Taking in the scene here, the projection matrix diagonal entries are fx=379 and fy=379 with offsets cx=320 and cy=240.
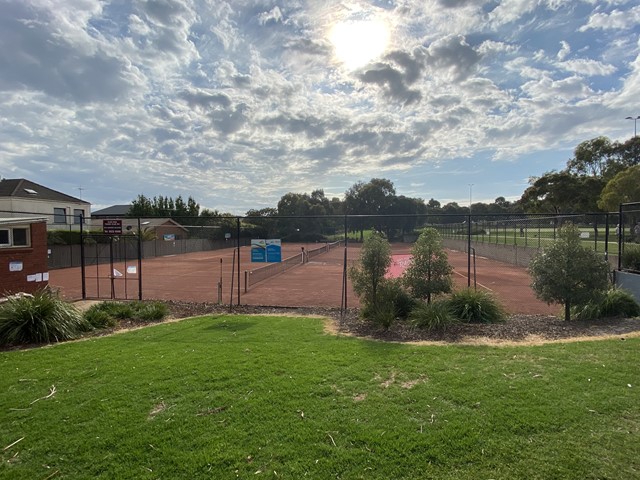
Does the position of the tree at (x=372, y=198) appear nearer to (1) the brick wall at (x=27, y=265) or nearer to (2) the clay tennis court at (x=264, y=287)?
(2) the clay tennis court at (x=264, y=287)

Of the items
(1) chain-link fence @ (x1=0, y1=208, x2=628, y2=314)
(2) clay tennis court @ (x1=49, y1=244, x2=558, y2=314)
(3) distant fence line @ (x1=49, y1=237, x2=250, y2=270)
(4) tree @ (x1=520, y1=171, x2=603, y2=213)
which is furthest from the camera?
(4) tree @ (x1=520, y1=171, x2=603, y2=213)

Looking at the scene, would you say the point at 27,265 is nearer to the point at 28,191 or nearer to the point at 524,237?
the point at 28,191

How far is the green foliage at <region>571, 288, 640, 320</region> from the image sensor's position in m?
9.16

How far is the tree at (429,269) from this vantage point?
32.0 feet

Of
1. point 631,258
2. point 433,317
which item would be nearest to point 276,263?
point 433,317

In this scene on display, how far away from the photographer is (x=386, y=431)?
3.73m

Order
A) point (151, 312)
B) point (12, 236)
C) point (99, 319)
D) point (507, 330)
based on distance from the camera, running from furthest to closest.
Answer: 1. point (12, 236)
2. point (151, 312)
3. point (99, 319)
4. point (507, 330)

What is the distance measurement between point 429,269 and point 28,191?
42.3 metres

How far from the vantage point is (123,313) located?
10.5 m

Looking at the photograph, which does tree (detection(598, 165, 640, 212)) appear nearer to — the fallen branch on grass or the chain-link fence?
the chain-link fence

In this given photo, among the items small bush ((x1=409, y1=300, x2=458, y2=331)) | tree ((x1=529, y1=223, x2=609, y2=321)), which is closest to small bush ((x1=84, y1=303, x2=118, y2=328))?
small bush ((x1=409, y1=300, x2=458, y2=331))

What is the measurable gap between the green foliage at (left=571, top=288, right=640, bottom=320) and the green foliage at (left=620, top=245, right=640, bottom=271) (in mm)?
2768

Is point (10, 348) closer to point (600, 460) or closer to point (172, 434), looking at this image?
point (172, 434)

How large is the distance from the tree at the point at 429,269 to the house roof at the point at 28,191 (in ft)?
133
